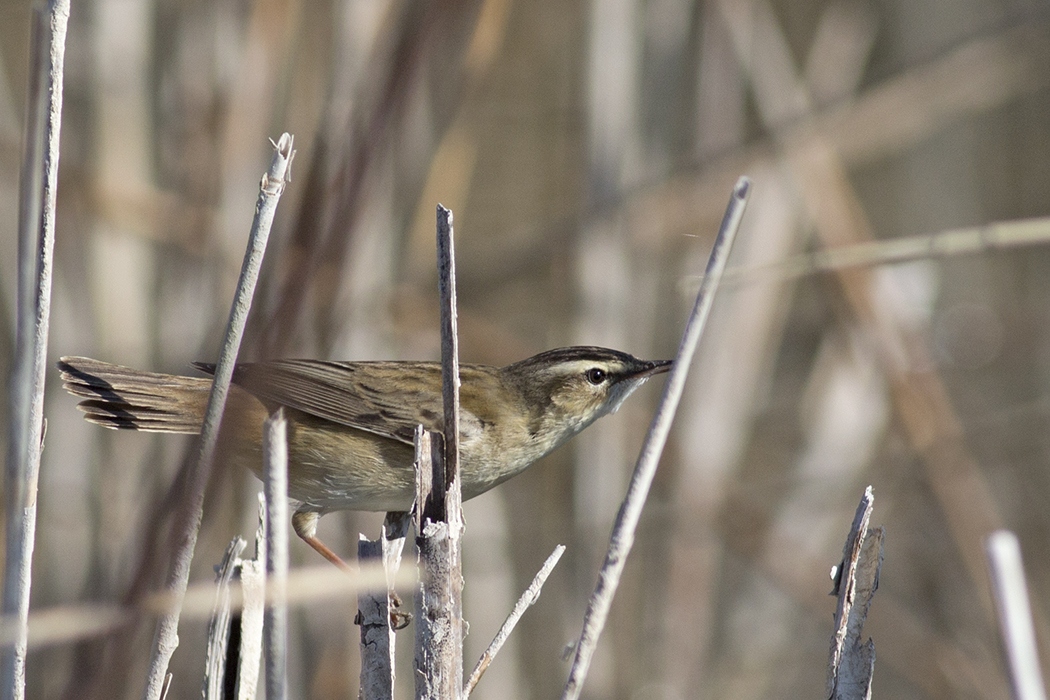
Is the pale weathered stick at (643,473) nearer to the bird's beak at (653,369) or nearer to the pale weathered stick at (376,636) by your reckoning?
the pale weathered stick at (376,636)

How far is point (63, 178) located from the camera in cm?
272

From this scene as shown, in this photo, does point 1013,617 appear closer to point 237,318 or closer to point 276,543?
point 276,543

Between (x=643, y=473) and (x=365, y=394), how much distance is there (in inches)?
45.9

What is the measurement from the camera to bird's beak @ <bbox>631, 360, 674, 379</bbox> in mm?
2256

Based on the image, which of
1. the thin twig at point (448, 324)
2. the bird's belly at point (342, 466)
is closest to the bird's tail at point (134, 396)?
the bird's belly at point (342, 466)

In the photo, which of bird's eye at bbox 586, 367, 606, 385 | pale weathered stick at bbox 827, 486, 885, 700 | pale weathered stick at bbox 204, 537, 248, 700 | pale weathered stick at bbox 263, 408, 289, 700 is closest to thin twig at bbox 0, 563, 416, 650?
pale weathered stick at bbox 263, 408, 289, 700

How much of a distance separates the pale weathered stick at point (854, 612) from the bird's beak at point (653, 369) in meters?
0.88

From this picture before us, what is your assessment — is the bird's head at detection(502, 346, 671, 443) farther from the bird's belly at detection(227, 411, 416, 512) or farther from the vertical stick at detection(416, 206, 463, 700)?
the vertical stick at detection(416, 206, 463, 700)

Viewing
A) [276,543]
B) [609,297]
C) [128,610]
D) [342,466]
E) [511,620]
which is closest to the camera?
[128,610]

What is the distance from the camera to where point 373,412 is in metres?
2.28

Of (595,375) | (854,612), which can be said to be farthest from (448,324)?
(595,375)

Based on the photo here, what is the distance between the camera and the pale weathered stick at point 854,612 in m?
1.37

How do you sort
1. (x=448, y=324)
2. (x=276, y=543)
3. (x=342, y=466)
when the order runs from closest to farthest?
(x=276, y=543) < (x=448, y=324) < (x=342, y=466)

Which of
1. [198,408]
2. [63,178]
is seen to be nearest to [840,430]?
[198,408]
